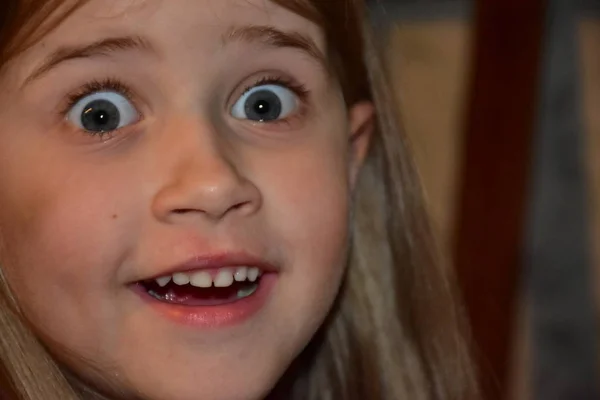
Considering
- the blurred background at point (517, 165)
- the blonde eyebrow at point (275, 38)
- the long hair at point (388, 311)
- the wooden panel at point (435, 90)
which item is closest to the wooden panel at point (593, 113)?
the blurred background at point (517, 165)

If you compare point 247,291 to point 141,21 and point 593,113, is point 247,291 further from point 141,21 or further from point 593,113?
point 593,113

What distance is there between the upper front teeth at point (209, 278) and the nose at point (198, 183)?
42mm

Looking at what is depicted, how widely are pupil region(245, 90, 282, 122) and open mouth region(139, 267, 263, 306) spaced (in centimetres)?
11

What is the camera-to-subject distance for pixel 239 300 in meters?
0.65

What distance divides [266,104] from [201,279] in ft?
0.45

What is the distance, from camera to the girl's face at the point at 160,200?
1.95ft

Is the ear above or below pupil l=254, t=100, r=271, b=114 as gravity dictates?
below

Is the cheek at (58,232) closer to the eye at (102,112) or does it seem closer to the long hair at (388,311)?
the eye at (102,112)

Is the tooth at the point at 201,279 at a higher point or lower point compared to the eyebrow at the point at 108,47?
lower

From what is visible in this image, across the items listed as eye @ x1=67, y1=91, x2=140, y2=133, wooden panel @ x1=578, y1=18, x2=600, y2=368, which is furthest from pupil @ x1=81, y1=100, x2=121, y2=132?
wooden panel @ x1=578, y1=18, x2=600, y2=368

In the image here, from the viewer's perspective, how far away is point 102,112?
2.04 ft

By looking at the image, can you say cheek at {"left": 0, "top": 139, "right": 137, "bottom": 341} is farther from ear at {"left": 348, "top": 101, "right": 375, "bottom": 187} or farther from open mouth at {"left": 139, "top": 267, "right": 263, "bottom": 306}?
ear at {"left": 348, "top": 101, "right": 375, "bottom": 187}

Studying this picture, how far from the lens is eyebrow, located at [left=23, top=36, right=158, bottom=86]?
59 centimetres

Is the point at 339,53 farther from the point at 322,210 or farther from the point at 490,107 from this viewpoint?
the point at 490,107
